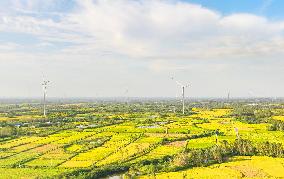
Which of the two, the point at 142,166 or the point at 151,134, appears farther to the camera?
the point at 151,134

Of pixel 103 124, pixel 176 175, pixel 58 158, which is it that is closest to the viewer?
pixel 176 175

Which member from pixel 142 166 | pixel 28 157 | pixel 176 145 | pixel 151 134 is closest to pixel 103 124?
pixel 151 134

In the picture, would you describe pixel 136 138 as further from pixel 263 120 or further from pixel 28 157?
pixel 263 120

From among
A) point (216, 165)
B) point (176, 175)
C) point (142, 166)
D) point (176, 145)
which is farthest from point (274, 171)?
point (176, 145)

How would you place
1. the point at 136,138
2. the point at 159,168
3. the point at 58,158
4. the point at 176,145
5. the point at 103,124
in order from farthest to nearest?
the point at 103,124 < the point at 136,138 < the point at 176,145 < the point at 58,158 < the point at 159,168

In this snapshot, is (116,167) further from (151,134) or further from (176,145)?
(151,134)

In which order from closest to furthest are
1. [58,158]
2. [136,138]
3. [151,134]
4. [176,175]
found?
[176,175], [58,158], [136,138], [151,134]

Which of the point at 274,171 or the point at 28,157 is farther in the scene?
the point at 28,157

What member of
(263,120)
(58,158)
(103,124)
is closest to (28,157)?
(58,158)

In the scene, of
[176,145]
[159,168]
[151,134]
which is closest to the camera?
[159,168]
